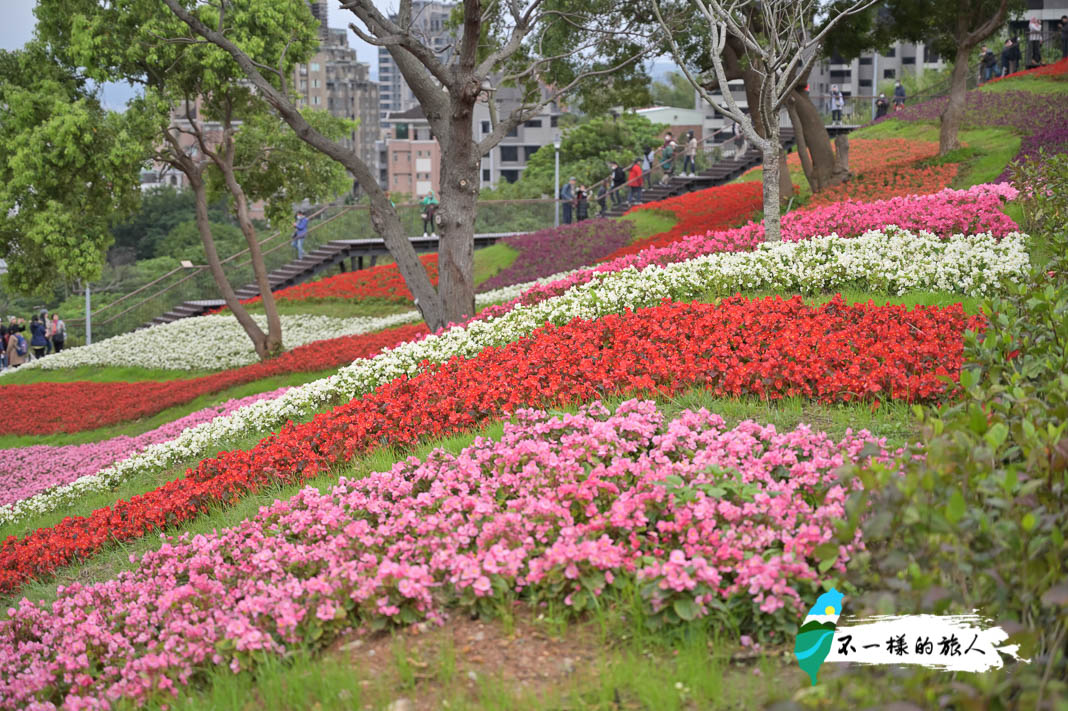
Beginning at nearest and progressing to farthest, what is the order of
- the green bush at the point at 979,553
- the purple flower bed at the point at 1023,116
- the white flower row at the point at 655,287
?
the green bush at the point at 979,553 → the white flower row at the point at 655,287 → the purple flower bed at the point at 1023,116

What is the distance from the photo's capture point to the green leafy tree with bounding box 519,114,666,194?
67.3 metres

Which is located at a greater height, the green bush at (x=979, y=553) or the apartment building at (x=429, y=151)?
the apartment building at (x=429, y=151)

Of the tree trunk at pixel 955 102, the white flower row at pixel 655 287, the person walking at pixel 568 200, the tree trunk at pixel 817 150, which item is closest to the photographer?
the white flower row at pixel 655 287

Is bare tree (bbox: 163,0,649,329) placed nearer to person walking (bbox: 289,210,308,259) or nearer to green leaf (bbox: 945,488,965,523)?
green leaf (bbox: 945,488,965,523)

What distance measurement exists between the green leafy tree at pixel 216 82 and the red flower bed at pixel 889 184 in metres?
11.6

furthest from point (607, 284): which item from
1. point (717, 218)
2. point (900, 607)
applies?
point (717, 218)

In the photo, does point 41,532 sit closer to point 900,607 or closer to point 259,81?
point 259,81

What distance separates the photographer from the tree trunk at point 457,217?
13484 millimetres

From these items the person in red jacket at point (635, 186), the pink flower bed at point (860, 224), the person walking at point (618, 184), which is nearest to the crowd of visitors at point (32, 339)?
the person walking at point (618, 184)

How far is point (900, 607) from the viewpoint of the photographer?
10.3ft

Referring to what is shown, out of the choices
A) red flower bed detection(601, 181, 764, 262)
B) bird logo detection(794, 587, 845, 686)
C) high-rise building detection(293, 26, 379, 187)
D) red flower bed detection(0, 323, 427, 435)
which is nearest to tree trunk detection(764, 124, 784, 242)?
red flower bed detection(0, 323, 427, 435)

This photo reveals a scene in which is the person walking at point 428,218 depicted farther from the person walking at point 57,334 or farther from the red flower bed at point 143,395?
the red flower bed at point 143,395

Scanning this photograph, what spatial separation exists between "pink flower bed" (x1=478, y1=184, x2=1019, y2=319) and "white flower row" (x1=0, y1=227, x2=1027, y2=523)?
2.76 feet

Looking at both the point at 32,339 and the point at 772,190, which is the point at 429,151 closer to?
the point at 32,339
